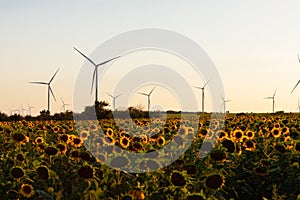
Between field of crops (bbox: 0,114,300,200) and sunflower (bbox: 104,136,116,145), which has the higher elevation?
sunflower (bbox: 104,136,116,145)

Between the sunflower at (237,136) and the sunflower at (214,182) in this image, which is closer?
the sunflower at (214,182)

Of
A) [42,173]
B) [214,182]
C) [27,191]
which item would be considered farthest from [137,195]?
[42,173]

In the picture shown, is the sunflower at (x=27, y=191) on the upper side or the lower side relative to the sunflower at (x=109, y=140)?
lower

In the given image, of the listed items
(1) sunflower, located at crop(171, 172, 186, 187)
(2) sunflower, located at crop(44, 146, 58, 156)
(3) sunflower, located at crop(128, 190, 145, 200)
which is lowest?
(3) sunflower, located at crop(128, 190, 145, 200)

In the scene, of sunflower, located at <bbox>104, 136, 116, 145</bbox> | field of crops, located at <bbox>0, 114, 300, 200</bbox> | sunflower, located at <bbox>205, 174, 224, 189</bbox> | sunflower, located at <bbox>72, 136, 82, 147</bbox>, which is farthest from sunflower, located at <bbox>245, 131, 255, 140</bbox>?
sunflower, located at <bbox>205, 174, 224, 189</bbox>

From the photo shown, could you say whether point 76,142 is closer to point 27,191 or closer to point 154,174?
point 154,174

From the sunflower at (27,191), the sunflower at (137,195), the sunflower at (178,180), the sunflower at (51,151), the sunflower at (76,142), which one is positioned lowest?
the sunflower at (27,191)

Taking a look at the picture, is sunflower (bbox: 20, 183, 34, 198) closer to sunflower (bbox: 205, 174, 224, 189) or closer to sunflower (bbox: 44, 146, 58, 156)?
sunflower (bbox: 205, 174, 224, 189)

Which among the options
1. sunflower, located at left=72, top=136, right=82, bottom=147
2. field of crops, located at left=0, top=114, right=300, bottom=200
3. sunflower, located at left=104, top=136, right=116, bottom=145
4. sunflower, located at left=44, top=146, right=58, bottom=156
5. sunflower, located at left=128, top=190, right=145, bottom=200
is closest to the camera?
sunflower, located at left=128, top=190, right=145, bottom=200

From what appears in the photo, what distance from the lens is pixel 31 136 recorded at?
54.4 feet

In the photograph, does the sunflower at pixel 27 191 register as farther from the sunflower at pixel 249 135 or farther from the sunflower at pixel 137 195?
the sunflower at pixel 249 135

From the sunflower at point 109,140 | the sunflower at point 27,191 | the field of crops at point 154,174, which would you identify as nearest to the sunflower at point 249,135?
the field of crops at point 154,174

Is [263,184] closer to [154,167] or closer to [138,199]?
[154,167]

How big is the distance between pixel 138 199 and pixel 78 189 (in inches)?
43.0
